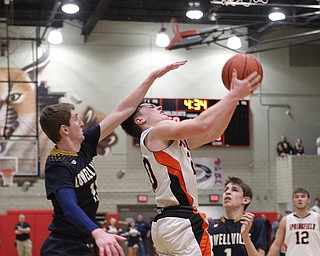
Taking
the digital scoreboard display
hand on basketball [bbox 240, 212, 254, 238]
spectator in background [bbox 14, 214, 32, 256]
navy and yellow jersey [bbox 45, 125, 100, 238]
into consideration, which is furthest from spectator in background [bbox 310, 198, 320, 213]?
navy and yellow jersey [bbox 45, 125, 100, 238]

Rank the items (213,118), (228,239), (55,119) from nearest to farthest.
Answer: (213,118) < (55,119) < (228,239)

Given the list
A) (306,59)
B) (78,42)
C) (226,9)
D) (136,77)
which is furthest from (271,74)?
(78,42)

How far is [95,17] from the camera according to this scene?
21.2 m

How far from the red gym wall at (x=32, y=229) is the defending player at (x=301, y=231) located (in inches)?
527

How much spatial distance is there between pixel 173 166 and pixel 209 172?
18397 mm

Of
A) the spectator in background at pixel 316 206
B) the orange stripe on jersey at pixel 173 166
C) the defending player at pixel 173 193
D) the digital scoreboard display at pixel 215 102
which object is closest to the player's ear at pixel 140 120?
the defending player at pixel 173 193

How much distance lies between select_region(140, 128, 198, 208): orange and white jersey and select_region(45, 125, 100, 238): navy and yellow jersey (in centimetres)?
44

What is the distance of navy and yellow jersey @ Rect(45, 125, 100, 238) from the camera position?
4.22 metres

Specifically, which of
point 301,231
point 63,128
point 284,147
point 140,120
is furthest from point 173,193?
point 284,147

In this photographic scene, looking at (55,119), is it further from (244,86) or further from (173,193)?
(244,86)

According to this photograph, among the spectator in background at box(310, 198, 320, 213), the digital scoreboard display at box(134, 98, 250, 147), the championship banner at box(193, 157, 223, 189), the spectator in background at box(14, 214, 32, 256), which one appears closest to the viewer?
the spectator in background at box(14, 214, 32, 256)

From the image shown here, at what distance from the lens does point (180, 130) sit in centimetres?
426

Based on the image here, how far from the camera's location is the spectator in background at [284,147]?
2277 centimetres

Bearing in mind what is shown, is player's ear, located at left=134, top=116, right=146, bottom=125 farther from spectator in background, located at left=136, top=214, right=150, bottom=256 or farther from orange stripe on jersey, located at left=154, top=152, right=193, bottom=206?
spectator in background, located at left=136, top=214, right=150, bottom=256
